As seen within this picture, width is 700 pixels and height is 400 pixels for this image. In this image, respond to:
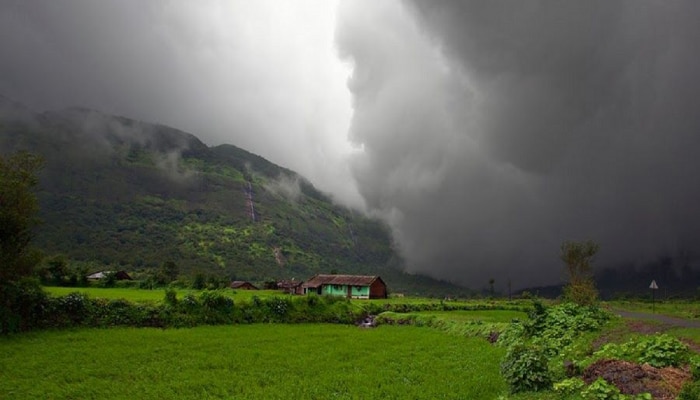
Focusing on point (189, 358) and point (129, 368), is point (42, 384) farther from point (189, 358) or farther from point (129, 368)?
point (189, 358)

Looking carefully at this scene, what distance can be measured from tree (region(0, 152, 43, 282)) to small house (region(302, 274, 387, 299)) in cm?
6797

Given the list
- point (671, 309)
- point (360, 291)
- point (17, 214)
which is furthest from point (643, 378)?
point (360, 291)

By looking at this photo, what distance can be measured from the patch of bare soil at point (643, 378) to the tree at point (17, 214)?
117 feet

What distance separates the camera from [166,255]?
187m

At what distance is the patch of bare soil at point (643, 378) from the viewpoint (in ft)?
39.6

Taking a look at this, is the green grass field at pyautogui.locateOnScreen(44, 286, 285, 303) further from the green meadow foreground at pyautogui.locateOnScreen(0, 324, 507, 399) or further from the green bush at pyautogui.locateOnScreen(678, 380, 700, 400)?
the green bush at pyautogui.locateOnScreen(678, 380, 700, 400)

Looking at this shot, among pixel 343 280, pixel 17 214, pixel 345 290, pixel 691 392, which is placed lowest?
pixel 691 392

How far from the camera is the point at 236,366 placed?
20734 millimetres

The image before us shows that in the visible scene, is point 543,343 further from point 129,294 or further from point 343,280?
point 343,280

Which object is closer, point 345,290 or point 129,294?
point 129,294

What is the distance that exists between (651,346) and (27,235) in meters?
38.6

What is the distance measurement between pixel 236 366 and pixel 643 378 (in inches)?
691

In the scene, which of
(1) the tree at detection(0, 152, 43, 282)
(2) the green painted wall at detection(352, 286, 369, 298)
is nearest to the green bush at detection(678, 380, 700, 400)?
(1) the tree at detection(0, 152, 43, 282)

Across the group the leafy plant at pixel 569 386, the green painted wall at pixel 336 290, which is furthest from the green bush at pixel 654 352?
the green painted wall at pixel 336 290
